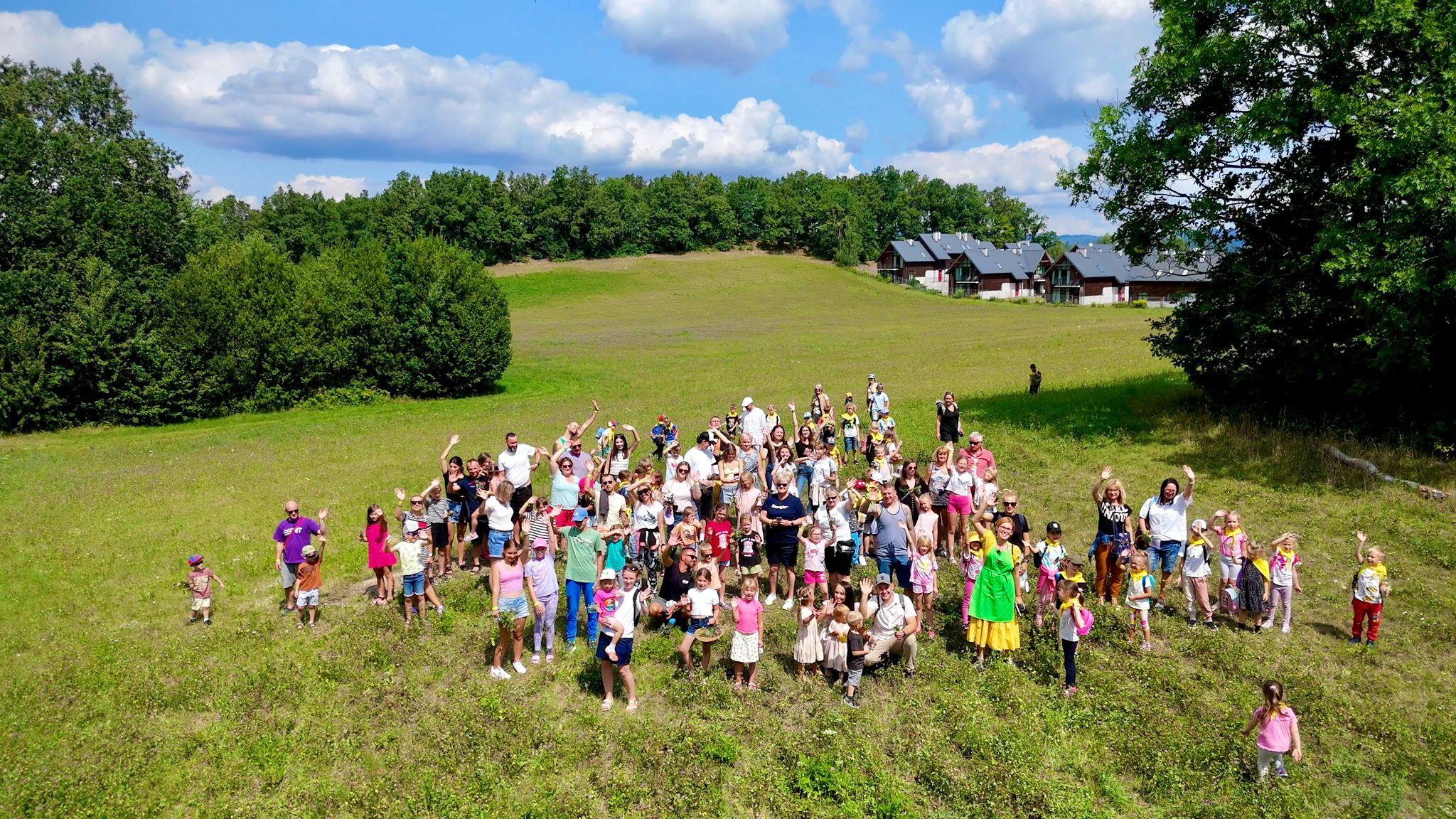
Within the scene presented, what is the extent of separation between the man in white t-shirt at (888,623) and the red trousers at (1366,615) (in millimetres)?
5585

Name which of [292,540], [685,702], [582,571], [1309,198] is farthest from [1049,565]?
[1309,198]

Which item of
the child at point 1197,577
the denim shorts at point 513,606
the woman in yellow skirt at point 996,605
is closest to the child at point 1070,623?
the woman in yellow skirt at point 996,605

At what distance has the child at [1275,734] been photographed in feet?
24.4

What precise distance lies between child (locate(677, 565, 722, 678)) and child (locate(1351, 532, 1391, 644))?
26.2ft

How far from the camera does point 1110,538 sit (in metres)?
10.9

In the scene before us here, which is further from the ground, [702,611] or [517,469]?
[517,469]

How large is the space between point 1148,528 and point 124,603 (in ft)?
51.7

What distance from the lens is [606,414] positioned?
1075 inches

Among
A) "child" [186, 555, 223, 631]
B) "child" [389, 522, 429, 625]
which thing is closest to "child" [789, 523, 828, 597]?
→ "child" [389, 522, 429, 625]

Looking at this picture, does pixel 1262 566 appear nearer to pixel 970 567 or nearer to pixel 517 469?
pixel 970 567

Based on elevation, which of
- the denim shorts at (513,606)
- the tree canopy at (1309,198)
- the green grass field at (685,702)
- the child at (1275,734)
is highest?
the tree canopy at (1309,198)

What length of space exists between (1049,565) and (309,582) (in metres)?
10.3

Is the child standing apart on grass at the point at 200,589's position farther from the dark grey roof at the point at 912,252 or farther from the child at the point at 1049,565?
the dark grey roof at the point at 912,252

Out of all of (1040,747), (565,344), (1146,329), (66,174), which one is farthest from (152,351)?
(1146,329)
